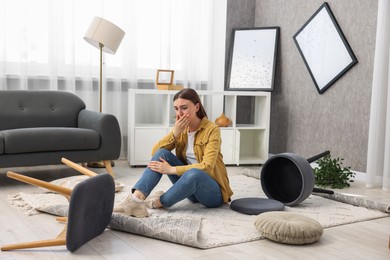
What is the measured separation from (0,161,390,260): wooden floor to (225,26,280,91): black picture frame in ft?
8.54

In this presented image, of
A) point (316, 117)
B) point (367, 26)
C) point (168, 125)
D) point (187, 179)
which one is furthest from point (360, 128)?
point (187, 179)

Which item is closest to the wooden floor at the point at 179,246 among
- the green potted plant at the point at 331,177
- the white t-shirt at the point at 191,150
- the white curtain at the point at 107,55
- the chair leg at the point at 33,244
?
the chair leg at the point at 33,244

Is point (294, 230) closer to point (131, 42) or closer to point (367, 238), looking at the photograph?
point (367, 238)

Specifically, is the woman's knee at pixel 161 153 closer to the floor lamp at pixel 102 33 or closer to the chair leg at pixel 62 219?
the chair leg at pixel 62 219

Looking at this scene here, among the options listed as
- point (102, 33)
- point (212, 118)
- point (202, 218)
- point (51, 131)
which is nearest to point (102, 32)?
point (102, 33)

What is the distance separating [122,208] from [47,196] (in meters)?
0.79

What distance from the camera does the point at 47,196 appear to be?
3.12 metres

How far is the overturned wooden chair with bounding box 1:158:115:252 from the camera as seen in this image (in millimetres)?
2027

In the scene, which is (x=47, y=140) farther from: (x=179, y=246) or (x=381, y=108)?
(x=381, y=108)

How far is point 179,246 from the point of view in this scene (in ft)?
7.41

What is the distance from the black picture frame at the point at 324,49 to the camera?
4375 millimetres

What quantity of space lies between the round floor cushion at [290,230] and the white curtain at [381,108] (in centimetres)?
170

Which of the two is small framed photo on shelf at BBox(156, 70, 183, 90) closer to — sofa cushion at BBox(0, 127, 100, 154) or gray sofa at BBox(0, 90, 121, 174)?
gray sofa at BBox(0, 90, 121, 174)

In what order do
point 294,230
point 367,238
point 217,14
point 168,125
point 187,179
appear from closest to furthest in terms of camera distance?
point 294,230, point 367,238, point 187,179, point 168,125, point 217,14
